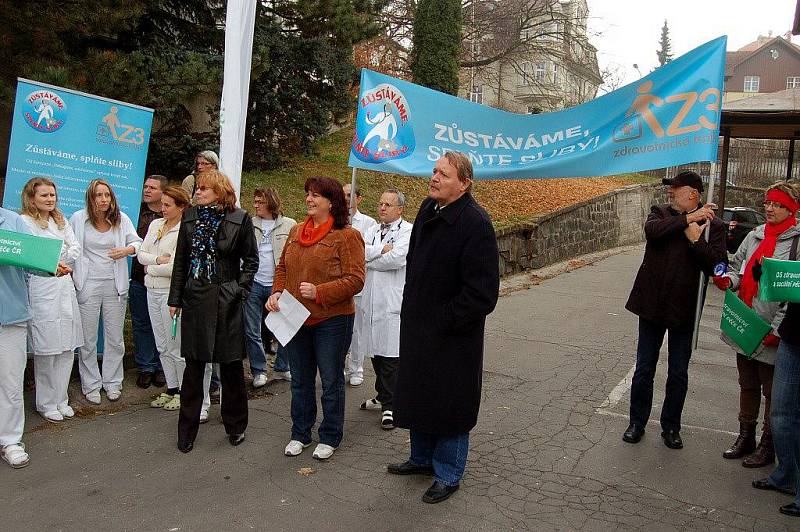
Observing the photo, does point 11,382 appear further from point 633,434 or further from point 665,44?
point 665,44

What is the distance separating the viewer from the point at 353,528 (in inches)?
150

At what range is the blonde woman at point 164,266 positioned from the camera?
555 cm

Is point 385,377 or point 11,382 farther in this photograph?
point 385,377

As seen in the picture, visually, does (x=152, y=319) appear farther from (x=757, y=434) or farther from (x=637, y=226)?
(x=637, y=226)

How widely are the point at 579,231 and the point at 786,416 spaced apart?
13495 millimetres

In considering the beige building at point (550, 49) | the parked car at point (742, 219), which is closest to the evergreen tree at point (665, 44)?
the beige building at point (550, 49)

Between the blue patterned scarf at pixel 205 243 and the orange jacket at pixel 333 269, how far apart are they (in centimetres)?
61

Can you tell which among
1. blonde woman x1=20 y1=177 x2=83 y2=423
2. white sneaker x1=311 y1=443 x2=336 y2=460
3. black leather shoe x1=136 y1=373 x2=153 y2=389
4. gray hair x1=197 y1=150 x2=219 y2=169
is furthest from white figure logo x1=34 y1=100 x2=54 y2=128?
white sneaker x1=311 y1=443 x2=336 y2=460

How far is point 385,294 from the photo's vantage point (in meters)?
5.85

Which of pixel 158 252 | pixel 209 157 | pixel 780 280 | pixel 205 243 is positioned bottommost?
pixel 158 252

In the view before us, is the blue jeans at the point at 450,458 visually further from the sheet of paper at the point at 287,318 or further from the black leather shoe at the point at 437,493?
the sheet of paper at the point at 287,318

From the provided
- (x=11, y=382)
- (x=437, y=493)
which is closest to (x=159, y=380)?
(x=11, y=382)

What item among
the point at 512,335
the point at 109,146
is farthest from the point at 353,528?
the point at 512,335

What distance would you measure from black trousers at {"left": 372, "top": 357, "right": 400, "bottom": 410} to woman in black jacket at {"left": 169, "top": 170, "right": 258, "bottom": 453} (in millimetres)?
1205
